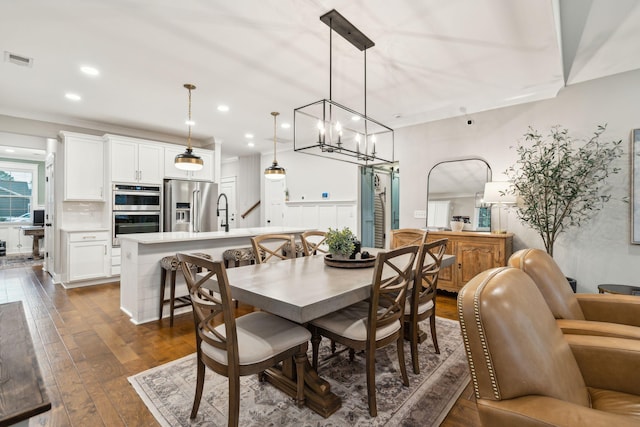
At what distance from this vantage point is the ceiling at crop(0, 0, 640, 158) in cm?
231

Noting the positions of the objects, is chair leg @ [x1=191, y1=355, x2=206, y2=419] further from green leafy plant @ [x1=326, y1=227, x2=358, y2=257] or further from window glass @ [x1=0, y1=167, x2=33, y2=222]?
window glass @ [x1=0, y1=167, x2=33, y2=222]

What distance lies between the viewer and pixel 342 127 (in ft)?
13.3

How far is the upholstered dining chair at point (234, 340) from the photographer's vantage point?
1401 mm

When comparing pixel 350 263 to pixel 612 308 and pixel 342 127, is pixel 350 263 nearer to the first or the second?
pixel 612 308

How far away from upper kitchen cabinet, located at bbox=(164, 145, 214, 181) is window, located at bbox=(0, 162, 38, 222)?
5.62 metres

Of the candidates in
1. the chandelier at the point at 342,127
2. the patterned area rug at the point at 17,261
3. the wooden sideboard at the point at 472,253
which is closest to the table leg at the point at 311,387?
the chandelier at the point at 342,127

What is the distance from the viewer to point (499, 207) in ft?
13.1

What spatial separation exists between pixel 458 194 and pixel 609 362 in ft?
11.2

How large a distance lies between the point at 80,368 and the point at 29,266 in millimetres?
5876

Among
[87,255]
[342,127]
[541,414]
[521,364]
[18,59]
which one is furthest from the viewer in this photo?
[87,255]

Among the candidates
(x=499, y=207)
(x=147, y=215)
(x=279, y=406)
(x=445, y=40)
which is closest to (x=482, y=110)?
(x=499, y=207)

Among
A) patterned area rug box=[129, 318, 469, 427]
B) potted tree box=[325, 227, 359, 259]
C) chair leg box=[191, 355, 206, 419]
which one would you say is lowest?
patterned area rug box=[129, 318, 469, 427]

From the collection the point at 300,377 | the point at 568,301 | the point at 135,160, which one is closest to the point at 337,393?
the point at 300,377

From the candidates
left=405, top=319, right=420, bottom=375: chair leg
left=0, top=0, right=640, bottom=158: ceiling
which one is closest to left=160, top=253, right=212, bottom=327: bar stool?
left=0, top=0, right=640, bottom=158: ceiling
